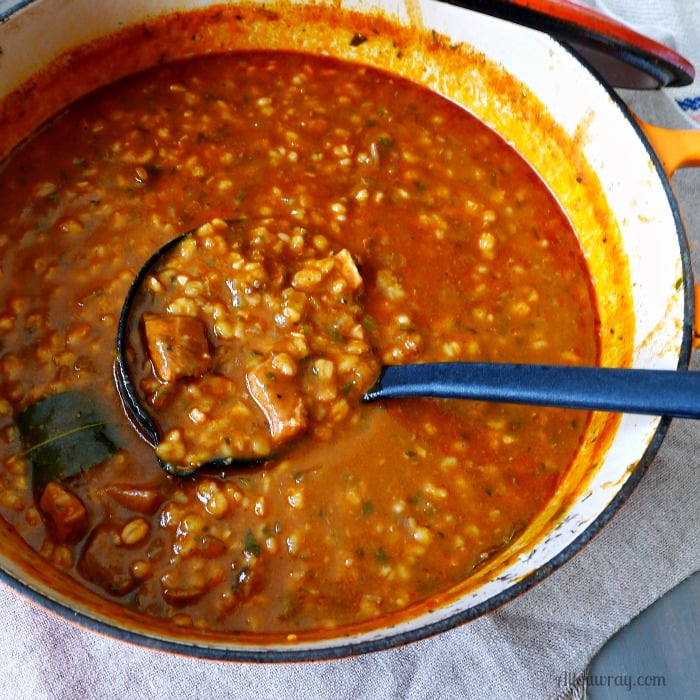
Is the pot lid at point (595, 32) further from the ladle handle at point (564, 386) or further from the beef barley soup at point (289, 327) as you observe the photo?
the ladle handle at point (564, 386)

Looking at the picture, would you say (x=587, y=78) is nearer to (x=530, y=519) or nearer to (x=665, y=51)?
(x=665, y=51)

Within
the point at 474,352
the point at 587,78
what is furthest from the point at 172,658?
the point at 587,78

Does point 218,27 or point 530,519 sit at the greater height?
point 218,27

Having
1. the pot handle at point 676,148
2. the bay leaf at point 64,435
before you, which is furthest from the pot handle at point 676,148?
the bay leaf at point 64,435

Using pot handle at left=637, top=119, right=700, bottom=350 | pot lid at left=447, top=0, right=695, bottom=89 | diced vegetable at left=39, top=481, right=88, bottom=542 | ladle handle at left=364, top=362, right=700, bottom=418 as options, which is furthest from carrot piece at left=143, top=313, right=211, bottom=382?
pot handle at left=637, top=119, right=700, bottom=350

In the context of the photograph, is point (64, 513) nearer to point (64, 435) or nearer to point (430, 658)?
point (64, 435)

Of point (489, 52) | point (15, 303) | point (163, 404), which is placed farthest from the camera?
point (489, 52)

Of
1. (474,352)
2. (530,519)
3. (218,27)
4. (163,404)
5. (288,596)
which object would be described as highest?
(218,27)
